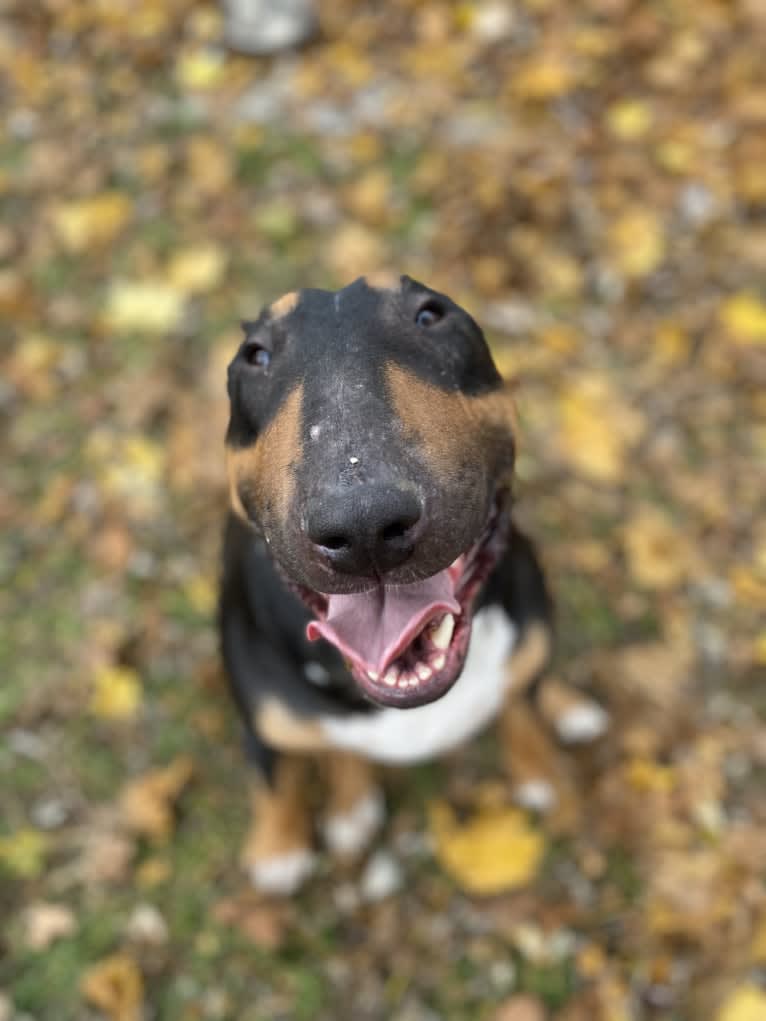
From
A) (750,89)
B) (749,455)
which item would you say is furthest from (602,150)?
(749,455)

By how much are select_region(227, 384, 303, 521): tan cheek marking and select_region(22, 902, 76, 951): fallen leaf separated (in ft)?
6.23

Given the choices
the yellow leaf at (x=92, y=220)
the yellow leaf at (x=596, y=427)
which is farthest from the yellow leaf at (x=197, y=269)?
the yellow leaf at (x=596, y=427)

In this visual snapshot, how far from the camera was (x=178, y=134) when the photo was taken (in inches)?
214

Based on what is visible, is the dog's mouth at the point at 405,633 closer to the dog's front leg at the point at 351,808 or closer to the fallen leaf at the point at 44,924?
the dog's front leg at the point at 351,808

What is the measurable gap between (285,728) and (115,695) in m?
1.20

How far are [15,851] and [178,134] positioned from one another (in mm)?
3961

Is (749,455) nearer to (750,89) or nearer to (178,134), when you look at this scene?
(750,89)

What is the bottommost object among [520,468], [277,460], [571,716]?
[571,716]

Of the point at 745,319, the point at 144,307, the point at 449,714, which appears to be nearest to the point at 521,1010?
the point at 449,714

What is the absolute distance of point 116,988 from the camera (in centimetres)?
303

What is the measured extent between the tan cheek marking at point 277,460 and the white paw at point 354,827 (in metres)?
1.53

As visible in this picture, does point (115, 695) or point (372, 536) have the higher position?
point (372, 536)

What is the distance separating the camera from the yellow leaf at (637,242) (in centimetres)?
449

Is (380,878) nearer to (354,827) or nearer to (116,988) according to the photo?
(354,827)
